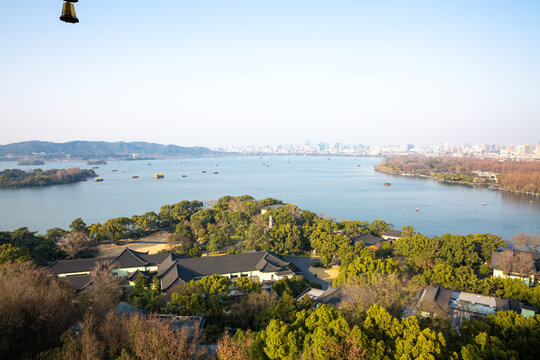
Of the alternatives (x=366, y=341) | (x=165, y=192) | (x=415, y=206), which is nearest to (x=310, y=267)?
(x=366, y=341)

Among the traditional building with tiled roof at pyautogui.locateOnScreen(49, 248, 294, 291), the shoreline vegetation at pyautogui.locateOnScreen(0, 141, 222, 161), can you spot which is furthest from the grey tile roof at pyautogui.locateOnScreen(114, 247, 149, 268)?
the shoreline vegetation at pyautogui.locateOnScreen(0, 141, 222, 161)

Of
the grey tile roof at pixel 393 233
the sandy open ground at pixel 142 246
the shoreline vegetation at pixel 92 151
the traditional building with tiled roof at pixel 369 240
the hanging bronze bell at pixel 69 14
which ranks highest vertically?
the hanging bronze bell at pixel 69 14

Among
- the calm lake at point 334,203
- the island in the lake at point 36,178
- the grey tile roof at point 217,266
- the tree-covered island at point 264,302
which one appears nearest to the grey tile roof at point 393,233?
the tree-covered island at point 264,302

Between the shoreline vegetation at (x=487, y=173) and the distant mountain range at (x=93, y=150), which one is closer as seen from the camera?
the shoreline vegetation at (x=487, y=173)

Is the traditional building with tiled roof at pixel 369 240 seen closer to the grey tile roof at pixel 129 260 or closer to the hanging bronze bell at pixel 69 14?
the grey tile roof at pixel 129 260

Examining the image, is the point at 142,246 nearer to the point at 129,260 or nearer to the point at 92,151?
the point at 129,260

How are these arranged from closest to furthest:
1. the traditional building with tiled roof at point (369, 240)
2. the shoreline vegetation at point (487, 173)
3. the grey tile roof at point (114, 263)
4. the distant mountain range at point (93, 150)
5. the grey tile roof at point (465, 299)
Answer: the grey tile roof at point (465, 299) < the grey tile roof at point (114, 263) < the traditional building with tiled roof at point (369, 240) < the shoreline vegetation at point (487, 173) < the distant mountain range at point (93, 150)

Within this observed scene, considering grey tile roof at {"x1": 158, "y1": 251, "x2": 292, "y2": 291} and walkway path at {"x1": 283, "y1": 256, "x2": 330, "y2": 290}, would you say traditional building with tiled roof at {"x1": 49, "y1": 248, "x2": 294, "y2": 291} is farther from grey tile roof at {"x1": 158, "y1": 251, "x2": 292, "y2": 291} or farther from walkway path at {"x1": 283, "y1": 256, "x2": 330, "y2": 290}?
walkway path at {"x1": 283, "y1": 256, "x2": 330, "y2": 290}

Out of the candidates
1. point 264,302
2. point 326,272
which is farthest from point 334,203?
point 264,302
